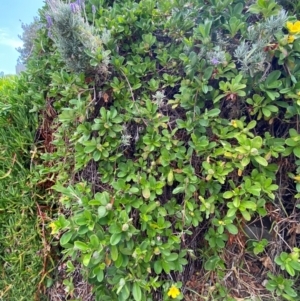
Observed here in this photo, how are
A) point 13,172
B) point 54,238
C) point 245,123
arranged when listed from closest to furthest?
point 245,123 < point 54,238 < point 13,172

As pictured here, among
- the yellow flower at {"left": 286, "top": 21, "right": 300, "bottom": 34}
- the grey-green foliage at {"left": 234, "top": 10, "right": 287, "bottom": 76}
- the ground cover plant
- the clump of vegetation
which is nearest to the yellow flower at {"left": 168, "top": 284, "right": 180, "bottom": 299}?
the ground cover plant

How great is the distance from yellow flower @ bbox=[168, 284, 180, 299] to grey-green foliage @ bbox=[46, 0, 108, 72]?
2.92ft

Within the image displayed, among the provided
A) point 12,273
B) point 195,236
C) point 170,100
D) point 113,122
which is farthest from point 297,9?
point 12,273

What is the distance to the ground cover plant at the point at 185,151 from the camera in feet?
3.23

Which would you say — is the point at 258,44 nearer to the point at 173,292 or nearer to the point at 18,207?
the point at 173,292

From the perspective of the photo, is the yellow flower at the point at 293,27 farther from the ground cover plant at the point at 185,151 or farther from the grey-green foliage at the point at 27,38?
the grey-green foliage at the point at 27,38

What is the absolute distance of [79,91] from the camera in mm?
1165

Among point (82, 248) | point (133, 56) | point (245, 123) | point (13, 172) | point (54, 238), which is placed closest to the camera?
point (82, 248)

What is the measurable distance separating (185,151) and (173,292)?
527mm

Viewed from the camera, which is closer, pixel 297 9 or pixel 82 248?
pixel 82 248

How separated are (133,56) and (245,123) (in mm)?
555

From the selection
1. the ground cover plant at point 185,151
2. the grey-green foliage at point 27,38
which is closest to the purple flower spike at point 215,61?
the ground cover plant at point 185,151

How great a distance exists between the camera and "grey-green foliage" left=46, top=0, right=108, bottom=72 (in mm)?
1005

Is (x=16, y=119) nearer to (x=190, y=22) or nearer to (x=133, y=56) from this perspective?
(x=133, y=56)
